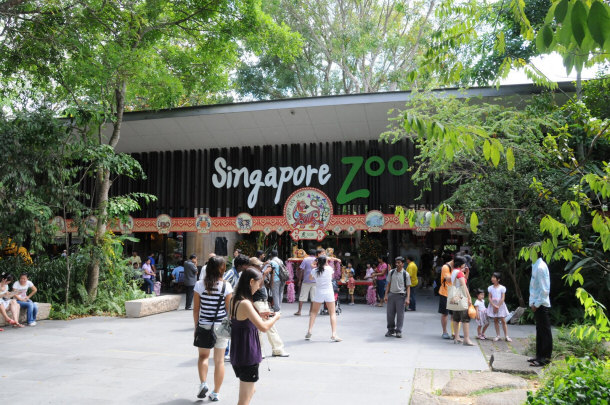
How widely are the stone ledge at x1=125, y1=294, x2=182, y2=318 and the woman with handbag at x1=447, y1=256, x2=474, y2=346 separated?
24.2 feet

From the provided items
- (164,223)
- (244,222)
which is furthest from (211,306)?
(164,223)

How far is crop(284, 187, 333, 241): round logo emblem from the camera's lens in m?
17.0

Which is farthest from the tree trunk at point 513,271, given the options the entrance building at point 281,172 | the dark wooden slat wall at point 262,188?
the dark wooden slat wall at point 262,188

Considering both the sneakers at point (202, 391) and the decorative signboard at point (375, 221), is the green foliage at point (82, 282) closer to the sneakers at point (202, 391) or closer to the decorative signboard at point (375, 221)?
the decorative signboard at point (375, 221)

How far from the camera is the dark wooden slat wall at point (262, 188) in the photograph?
17125 mm

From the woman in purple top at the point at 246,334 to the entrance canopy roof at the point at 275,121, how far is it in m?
11.2

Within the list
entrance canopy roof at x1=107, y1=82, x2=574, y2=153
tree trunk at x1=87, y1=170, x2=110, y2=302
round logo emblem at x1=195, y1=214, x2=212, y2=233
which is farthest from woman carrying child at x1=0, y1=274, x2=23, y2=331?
entrance canopy roof at x1=107, y1=82, x2=574, y2=153

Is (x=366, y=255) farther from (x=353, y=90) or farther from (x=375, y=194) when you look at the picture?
(x=353, y=90)

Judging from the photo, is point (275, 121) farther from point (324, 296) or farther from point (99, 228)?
point (324, 296)

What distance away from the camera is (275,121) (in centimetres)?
1711

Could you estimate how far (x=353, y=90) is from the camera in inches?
1055

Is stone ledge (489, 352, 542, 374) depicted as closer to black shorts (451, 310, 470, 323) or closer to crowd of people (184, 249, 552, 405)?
crowd of people (184, 249, 552, 405)

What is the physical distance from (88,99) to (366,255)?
411 inches

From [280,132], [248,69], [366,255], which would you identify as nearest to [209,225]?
[280,132]
